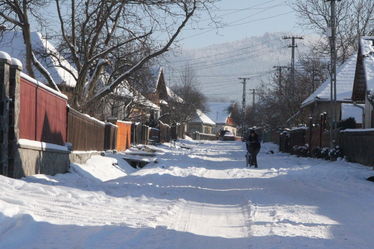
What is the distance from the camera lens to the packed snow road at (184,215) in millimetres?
7051

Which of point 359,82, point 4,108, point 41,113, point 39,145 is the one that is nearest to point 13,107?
point 4,108

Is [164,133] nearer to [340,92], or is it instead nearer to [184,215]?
[340,92]

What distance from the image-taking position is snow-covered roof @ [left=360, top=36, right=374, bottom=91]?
Answer: 25866 mm

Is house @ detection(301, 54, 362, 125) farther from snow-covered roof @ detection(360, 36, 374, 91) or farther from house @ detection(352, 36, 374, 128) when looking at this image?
snow-covered roof @ detection(360, 36, 374, 91)

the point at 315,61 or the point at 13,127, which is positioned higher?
the point at 315,61

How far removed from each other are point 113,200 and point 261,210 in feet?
9.17

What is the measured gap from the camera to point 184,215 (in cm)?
970

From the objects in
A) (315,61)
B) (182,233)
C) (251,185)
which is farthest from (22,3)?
(315,61)

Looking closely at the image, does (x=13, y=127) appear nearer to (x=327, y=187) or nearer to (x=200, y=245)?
(x=200, y=245)

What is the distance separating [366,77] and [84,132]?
518 inches

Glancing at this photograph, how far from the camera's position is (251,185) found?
52.0 feet

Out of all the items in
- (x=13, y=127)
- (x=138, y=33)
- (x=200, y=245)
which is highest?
(x=138, y=33)

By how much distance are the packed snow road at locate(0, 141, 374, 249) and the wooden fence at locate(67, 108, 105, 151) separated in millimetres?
2752

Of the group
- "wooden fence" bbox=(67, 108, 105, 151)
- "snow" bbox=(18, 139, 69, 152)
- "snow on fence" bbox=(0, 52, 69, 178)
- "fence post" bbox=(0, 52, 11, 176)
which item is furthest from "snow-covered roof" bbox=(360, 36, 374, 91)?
"fence post" bbox=(0, 52, 11, 176)
